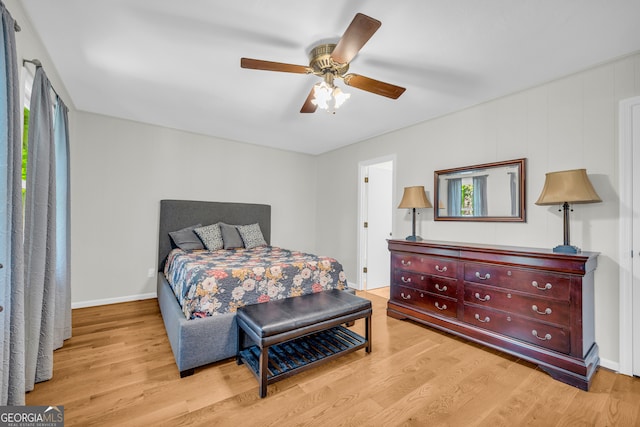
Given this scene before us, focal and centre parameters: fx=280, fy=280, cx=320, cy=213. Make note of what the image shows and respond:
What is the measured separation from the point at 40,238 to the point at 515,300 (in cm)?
353

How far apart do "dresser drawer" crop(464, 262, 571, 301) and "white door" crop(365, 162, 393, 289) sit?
202cm

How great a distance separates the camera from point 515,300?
2.33 m

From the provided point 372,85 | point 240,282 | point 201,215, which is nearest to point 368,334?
point 240,282

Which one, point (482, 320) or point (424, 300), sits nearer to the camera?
point (482, 320)

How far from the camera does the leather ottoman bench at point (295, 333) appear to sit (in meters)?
1.91

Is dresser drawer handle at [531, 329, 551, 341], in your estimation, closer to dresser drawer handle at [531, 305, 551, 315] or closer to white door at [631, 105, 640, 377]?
dresser drawer handle at [531, 305, 551, 315]

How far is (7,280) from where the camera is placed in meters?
1.31

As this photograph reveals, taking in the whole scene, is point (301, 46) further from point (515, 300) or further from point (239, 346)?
point (515, 300)

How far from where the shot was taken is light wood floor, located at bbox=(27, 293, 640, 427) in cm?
165

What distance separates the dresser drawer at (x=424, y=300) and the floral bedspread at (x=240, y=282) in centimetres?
73

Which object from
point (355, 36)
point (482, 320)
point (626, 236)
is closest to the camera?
point (355, 36)

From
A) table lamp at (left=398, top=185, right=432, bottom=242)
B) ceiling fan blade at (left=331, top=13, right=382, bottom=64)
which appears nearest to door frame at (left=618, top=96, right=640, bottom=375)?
table lamp at (left=398, top=185, right=432, bottom=242)

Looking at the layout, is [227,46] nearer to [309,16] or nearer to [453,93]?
[309,16]

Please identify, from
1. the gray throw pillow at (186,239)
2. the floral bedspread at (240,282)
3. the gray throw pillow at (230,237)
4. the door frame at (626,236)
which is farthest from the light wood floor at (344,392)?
the gray throw pillow at (230,237)
